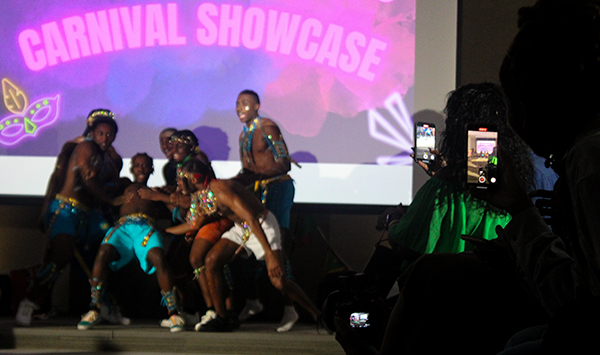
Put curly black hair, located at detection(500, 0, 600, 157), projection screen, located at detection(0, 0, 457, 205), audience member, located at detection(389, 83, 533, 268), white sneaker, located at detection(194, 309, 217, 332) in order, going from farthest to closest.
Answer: projection screen, located at detection(0, 0, 457, 205) < white sneaker, located at detection(194, 309, 217, 332) < audience member, located at detection(389, 83, 533, 268) < curly black hair, located at detection(500, 0, 600, 157)

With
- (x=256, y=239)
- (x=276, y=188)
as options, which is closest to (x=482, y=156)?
(x=256, y=239)

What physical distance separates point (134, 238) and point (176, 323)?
1.76 feet

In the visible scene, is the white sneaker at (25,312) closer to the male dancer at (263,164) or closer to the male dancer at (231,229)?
the male dancer at (231,229)

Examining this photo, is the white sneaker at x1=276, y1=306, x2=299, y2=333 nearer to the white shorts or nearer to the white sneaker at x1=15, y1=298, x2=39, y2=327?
the white shorts

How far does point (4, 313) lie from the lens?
3619 millimetres

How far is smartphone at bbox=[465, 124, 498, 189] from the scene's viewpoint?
94 cm

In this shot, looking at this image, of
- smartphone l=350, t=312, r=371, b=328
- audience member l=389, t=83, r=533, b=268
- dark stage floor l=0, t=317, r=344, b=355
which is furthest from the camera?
dark stage floor l=0, t=317, r=344, b=355

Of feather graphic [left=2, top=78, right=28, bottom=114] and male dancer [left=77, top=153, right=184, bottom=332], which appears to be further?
feather graphic [left=2, top=78, right=28, bottom=114]

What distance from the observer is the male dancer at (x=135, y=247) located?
3178 mm

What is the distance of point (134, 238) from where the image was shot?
3283 mm

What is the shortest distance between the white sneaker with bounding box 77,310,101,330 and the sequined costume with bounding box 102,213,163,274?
0.99 ft

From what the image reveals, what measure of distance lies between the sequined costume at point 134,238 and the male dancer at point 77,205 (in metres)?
0.18

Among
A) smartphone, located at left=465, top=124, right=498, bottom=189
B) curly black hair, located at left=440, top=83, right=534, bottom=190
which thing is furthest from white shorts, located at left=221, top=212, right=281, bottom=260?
smartphone, located at left=465, top=124, right=498, bottom=189

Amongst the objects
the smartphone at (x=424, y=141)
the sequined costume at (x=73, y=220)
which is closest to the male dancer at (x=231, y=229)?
the sequined costume at (x=73, y=220)
